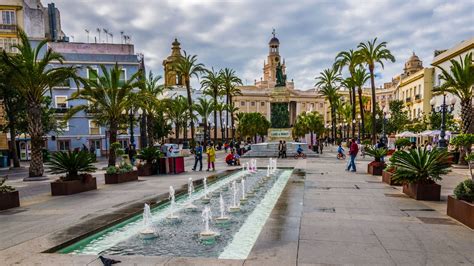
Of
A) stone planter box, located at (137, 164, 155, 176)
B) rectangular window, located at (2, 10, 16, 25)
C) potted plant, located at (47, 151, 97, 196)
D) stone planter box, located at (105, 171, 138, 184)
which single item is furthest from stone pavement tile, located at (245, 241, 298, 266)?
rectangular window, located at (2, 10, 16, 25)

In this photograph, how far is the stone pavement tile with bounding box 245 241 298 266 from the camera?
5277 mm

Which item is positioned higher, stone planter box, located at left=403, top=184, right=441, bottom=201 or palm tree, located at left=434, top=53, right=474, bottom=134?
palm tree, located at left=434, top=53, right=474, bottom=134

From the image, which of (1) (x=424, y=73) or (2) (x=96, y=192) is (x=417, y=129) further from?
(2) (x=96, y=192)

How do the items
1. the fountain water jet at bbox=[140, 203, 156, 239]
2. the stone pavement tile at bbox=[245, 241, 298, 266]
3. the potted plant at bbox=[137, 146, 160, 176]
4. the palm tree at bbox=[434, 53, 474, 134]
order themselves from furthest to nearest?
the palm tree at bbox=[434, 53, 474, 134] → the potted plant at bbox=[137, 146, 160, 176] → the fountain water jet at bbox=[140, 203, 156, 239] → the stone pavement tile at bbox=[245, 241, 298, 266]

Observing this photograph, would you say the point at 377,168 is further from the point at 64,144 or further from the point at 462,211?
the point at 64,144

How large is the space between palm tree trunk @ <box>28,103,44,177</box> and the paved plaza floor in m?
6.85

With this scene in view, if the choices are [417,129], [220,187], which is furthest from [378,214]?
[417,129]

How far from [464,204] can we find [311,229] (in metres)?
3.30

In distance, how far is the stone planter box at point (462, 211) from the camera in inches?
285

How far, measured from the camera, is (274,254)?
5.61 m

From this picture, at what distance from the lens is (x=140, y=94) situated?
2205 centimetres

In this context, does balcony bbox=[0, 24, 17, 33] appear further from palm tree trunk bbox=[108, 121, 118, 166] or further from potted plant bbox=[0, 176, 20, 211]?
potted plant bbox=[0, 176, 20, 211]

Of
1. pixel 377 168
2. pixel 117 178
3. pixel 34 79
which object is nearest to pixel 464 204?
pixel 377 168

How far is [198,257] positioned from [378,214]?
488 cm
